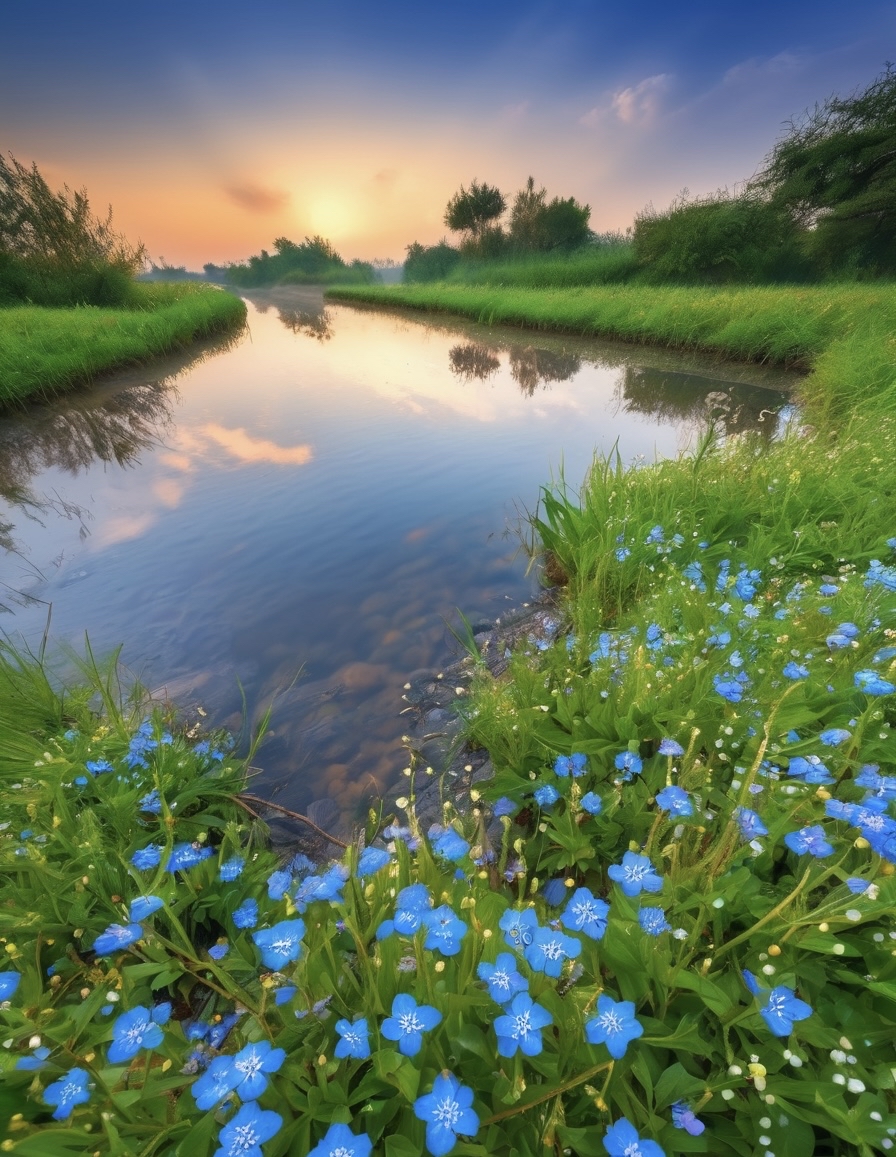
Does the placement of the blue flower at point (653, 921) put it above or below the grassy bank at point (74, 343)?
below

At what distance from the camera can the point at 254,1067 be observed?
0.91 metres

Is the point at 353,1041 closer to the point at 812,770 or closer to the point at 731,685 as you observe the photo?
the point at 812,770

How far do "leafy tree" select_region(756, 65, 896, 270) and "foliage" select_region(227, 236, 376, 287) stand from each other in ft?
150

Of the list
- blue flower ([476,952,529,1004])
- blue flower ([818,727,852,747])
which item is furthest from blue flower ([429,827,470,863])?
blue flower ([818,727,852,747])

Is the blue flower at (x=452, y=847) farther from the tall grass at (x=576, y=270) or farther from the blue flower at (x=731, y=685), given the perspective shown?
the tall grass at (x=576, y=270)

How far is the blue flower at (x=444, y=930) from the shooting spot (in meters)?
1.02

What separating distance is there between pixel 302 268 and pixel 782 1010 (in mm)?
82237

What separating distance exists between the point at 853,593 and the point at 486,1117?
2338mm

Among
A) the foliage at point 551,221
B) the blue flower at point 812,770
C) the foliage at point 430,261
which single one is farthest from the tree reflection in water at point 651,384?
the foliage at point 430,261

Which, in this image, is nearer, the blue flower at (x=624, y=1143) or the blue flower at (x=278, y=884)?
the blue flower at (x=624, y=1143)

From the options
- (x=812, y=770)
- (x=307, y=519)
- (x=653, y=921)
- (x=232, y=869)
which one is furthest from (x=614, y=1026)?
(x=307, y=519)

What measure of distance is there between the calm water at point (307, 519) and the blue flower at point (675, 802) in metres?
1.66

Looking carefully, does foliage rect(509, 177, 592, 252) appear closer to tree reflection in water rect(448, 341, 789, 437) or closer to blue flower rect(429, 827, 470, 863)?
tree reflection in water rect(448, 341, 789, 437)

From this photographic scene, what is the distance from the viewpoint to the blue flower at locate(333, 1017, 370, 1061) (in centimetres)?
94
